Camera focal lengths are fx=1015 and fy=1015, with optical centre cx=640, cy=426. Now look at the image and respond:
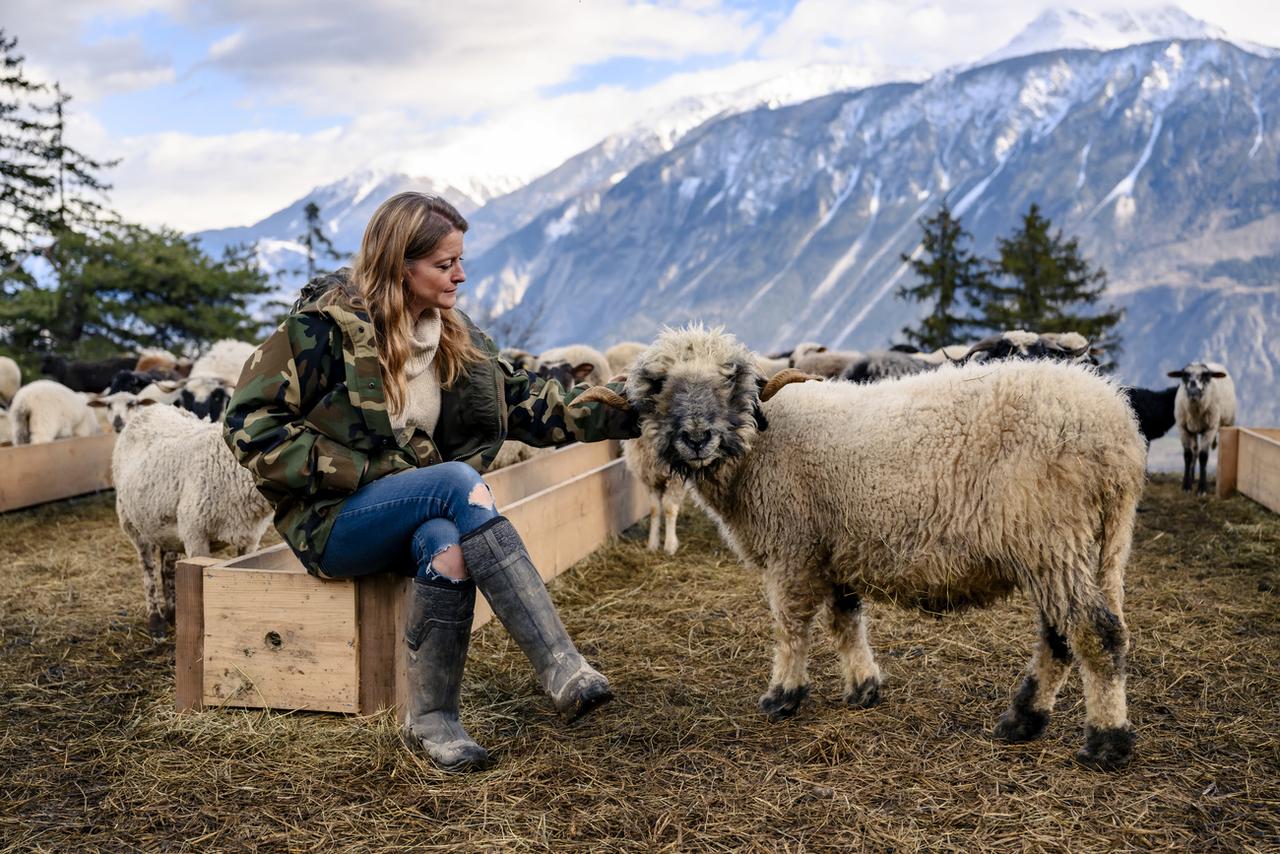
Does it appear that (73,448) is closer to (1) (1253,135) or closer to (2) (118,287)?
(2) (118,287)

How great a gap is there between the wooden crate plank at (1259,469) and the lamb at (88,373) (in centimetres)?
1665

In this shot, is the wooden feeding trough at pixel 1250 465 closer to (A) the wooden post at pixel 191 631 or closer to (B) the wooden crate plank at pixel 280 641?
(B) the wooden crate plank at pixel 280 641

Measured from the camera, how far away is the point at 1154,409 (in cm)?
1223

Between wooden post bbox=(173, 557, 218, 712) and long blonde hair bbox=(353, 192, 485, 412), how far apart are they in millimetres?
1303

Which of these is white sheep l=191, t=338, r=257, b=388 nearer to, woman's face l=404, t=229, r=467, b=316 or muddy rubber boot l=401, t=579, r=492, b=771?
woman's face l=404, t=229, r=467, b=316

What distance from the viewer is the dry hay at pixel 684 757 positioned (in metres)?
3.35

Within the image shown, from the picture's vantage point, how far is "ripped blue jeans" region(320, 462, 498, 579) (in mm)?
3768

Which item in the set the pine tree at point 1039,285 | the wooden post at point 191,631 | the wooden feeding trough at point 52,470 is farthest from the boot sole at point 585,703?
the pine tree at point 1039,285

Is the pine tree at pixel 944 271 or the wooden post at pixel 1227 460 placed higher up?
the pine tree at pixel 944 271

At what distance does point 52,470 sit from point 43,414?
5.82 ft

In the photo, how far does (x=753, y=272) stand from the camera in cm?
19912

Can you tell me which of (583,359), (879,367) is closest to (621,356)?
(583,359)

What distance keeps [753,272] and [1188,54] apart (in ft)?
303

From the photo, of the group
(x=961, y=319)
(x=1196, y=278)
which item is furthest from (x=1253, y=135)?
(x=961, y=319)
